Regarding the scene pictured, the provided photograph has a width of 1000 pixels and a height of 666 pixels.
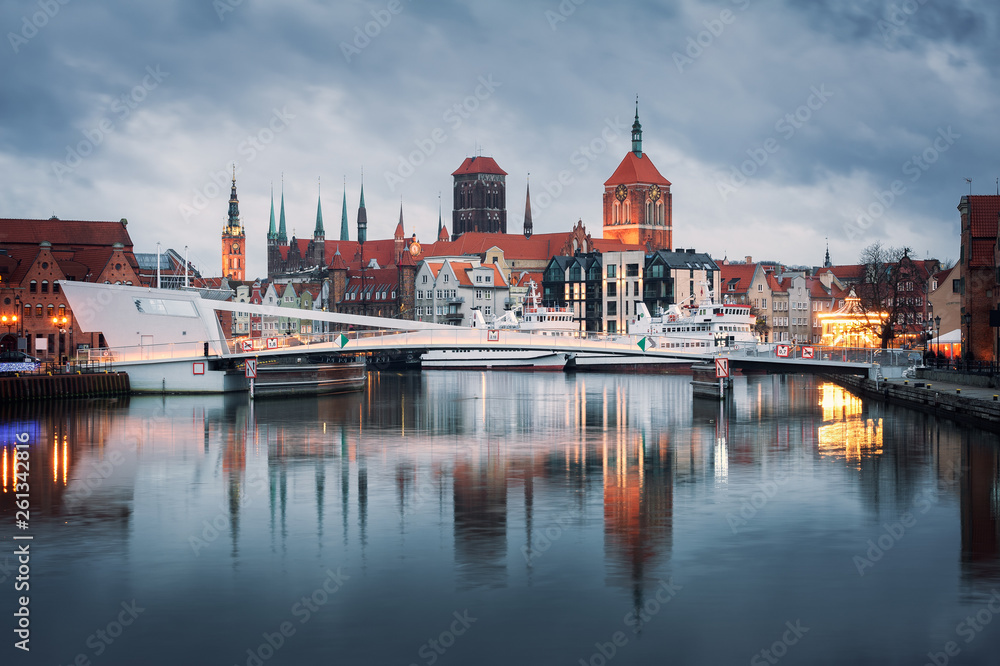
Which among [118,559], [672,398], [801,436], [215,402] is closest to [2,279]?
[215,402]

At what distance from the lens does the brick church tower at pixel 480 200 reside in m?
195

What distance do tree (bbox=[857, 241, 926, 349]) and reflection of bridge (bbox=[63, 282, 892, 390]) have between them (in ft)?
58.3

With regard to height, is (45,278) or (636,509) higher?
(45,278)

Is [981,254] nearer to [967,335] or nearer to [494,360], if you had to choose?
[967,335]

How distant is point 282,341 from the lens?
67.9 metres

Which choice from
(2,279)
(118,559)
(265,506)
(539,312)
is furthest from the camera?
(539,312)

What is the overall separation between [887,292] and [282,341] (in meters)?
56.0

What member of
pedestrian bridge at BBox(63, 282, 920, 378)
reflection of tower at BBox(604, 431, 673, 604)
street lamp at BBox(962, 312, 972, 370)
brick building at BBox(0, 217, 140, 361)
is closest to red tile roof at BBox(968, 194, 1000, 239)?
street lamp at BBox(962, 312, 972, 370)

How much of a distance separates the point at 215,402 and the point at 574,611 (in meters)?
49.5

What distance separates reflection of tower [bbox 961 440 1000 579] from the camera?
23469 millimetres

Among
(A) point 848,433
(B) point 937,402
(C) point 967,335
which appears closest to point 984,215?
(C) point 967,335

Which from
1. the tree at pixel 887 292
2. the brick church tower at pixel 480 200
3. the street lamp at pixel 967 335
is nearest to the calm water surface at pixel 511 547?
the street lamp at pixel 967 335

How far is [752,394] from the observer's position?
74.2 metres

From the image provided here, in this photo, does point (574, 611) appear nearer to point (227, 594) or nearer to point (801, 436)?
point (227, 594)
